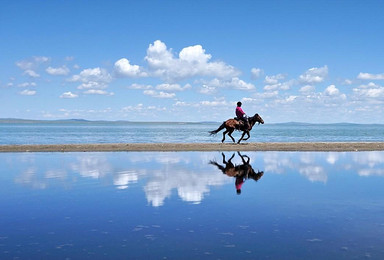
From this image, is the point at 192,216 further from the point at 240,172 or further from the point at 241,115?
the point at 241,115

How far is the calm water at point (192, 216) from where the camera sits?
7.53 m

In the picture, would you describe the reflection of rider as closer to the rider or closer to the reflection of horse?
the reflection of horse

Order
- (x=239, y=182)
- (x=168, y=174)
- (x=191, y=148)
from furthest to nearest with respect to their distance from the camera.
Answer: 1. (x=191, y=148)
2. (x=168, y=174)
3. (x=239, y=182)

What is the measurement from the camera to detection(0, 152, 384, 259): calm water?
7527mm

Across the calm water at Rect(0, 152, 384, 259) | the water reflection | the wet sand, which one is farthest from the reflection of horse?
the wet sand

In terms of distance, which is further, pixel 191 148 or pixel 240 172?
pixel 191 148

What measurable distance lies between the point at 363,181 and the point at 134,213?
9445 millimetres

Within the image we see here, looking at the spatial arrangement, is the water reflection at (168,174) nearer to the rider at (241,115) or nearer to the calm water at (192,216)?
the calm water at (192,216)

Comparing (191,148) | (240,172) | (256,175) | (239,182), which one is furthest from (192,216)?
(191,148)

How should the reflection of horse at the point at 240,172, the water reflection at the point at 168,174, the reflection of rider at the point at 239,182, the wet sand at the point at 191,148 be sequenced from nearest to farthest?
the reflection of rider at the point at 239,182 → the water reflection at the point at 168,174 → the reflection of horse at the point at 240,172 → the wet sand at the point at 191,148

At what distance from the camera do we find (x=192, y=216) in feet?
32.6

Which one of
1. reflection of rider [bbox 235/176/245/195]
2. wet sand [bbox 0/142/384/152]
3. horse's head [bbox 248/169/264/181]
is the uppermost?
wet sand [bbox 0/142/384/152]

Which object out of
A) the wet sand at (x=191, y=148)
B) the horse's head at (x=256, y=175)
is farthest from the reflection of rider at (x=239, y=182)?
the wet sand at (x=191, y=148)

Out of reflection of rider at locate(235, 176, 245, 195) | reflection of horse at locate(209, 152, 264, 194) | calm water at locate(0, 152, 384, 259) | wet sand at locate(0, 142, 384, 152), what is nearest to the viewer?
calm water at locate(0, 152, 384, 259)
